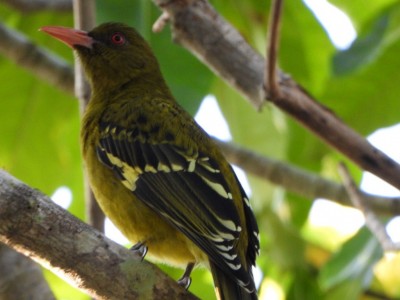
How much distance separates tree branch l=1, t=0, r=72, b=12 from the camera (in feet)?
20.4

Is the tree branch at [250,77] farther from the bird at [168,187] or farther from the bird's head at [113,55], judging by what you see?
the bird's head at [113,55]

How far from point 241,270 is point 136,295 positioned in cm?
62

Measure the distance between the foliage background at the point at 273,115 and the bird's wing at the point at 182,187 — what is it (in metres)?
0.49

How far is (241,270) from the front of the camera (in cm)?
416

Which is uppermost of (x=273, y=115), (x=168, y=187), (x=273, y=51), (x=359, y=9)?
(x=359, y=9)

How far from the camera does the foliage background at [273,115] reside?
542cm

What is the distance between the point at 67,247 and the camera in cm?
353

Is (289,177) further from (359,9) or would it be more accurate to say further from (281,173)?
(359,9)

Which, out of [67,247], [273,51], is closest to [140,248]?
[67,247]

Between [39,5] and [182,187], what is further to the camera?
[39,5]

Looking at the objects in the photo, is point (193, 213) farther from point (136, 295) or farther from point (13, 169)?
point (13, 169)

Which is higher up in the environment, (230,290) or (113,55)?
(113,55)

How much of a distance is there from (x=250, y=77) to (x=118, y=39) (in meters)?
1.49

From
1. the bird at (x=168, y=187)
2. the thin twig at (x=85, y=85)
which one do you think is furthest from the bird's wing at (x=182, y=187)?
the thin twig at (x=85, y=85)
